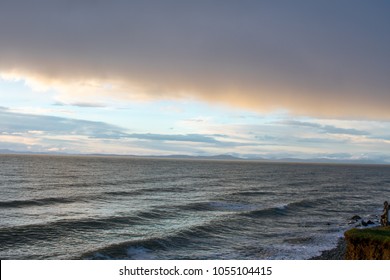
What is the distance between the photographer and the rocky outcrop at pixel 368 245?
21469 millimetres

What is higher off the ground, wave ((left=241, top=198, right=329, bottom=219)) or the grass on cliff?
the grass on cliff

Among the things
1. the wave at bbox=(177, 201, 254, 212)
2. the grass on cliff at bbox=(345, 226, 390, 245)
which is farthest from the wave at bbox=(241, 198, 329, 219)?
the grass on cliff at bbox=(345, 226, 390, 245)

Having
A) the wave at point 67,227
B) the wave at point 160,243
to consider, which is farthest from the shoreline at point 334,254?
the wave at point 67,227

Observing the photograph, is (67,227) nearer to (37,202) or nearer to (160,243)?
(160,243)

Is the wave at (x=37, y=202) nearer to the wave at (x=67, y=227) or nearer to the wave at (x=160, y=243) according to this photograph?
the wave at (x=67, y=227)

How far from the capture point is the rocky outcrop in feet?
70.4

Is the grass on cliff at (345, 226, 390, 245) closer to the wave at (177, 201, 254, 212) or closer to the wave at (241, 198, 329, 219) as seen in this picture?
the wave at (241, 198, 329, 219)

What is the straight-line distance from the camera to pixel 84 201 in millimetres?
60281

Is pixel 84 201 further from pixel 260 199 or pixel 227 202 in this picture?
pixel 260 199

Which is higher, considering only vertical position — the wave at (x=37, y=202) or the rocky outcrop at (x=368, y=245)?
the rocky outcrop at (x=368, y=245)

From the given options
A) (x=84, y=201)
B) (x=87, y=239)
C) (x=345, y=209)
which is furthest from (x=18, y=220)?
(x=345, y=209)

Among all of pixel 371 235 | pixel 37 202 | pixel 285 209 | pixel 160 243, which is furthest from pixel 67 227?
pixel 285 209

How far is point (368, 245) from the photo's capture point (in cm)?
2191
